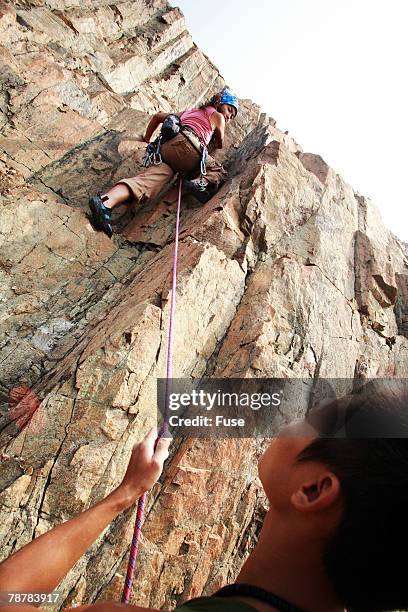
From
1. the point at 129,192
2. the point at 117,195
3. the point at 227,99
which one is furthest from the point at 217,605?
the point at 227,99

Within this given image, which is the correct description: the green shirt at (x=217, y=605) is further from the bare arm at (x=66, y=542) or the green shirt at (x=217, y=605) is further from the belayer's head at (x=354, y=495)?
the bare arm at (x=66, y=542)

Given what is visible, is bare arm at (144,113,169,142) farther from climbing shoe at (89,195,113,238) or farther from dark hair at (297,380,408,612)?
dark hair at (297,380,408,612)

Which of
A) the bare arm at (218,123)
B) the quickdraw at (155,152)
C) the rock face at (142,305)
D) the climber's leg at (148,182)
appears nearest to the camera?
the rock face at (142,305)

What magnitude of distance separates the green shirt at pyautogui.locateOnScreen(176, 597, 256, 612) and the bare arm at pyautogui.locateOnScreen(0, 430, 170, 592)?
566 mm

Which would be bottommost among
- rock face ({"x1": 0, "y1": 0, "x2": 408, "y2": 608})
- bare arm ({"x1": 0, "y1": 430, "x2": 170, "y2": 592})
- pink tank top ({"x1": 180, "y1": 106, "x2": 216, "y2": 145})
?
bare arm ({"x1": 0, "y1": 430, "x2": 170, "y2": 592})

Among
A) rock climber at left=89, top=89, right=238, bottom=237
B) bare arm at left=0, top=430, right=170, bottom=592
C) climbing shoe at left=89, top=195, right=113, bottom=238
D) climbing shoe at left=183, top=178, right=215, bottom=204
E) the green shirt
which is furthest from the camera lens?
climbing shoe at left=183, top=178, right=215, bottom=204

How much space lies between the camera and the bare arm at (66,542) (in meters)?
1.52

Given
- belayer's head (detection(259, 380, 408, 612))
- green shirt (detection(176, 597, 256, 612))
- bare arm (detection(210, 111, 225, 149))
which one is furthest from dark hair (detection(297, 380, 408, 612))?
bare arm (detection(210, 111, 225, 149))

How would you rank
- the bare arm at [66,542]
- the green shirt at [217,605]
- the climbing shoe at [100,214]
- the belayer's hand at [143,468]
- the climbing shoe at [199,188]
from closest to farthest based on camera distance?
the green shirt at [217,605] → the bare arm at [66,542] → the belayer's hand at [143,468] → the climbing shoe at [100,214] → the climbing shoe at [199,188]

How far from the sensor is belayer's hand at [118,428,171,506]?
6.56 feet

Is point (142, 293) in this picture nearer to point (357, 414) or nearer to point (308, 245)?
point (308, 245)

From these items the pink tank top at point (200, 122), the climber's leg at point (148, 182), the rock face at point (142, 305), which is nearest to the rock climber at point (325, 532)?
the rock face at point (142, 305)

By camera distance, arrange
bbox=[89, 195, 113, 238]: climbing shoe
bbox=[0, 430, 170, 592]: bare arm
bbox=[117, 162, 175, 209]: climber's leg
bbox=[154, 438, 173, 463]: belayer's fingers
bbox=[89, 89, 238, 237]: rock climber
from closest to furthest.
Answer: bbox=[0, 430, 170, 592]: bare arm → bbox=[154, 438, 173, 463]: belayer's fingers → bbox=[89, 195, 113, 238]: climbing shoe → bbox=[89, 89, 238, 237]: rock climber → bbox=[117, 162, 175, 209]: climber's leg

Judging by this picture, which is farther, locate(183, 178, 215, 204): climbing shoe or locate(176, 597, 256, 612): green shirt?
locate(183, 178, 215, 204): climbing shoe
